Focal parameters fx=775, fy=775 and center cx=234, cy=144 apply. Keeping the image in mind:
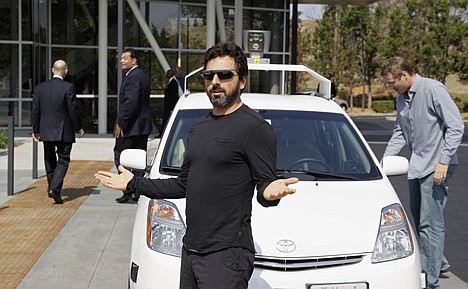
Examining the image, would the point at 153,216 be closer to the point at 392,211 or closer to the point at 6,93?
the point at 392,211

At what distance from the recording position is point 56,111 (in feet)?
31.4

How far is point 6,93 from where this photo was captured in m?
21.9

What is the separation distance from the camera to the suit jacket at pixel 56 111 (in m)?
9.52

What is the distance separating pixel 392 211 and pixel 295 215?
68cm

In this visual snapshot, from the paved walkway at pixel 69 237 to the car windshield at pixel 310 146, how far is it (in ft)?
4.26

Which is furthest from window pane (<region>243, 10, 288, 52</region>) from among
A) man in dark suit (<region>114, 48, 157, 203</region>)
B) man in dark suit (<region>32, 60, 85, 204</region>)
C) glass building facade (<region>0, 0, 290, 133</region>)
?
man in dark suit (<region>32, 60, 85, 204</region>)

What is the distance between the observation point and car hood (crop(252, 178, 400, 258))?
471cm

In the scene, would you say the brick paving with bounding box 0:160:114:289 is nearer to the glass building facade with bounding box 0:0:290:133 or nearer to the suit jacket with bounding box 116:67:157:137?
the suit jacket with bounding box 116:67:157:137

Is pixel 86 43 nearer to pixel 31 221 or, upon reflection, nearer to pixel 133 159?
pixel 31 221

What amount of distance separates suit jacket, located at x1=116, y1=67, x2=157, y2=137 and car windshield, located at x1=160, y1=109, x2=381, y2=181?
3485mm

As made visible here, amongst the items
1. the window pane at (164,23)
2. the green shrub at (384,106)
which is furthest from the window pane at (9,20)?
the green shrub at (384,106)

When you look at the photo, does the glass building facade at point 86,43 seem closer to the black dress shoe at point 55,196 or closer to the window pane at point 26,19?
the window pane at point 26,19

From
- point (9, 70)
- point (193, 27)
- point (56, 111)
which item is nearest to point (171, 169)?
point (56, 111)

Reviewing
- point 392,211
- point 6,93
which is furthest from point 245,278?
point 6,93
